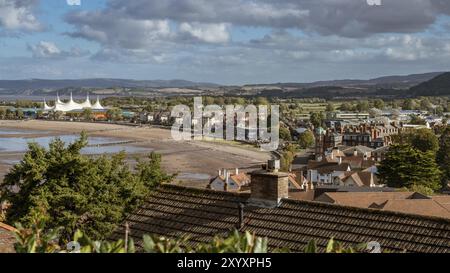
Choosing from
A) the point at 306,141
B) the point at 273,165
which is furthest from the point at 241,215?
the point at 306,141

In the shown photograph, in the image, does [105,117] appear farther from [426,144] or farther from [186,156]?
[426,144]

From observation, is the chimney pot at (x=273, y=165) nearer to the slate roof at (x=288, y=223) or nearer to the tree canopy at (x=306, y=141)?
the slate roof at (x=288, y=223)

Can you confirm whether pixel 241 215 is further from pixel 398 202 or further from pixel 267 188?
pixel 398 202

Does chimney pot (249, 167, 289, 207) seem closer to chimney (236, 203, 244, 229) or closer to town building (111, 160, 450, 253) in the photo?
town building (111, 160, 450, 253)

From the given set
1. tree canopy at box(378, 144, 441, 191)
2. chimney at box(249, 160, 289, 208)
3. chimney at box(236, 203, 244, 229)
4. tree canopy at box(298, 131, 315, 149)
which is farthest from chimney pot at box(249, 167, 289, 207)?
tree canopy at box(298, 131, 315, 149)

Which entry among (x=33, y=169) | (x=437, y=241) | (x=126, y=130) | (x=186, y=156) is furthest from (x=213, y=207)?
(x=126, y=130)

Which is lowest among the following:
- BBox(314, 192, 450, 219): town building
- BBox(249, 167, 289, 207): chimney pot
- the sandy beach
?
the sandy beach
